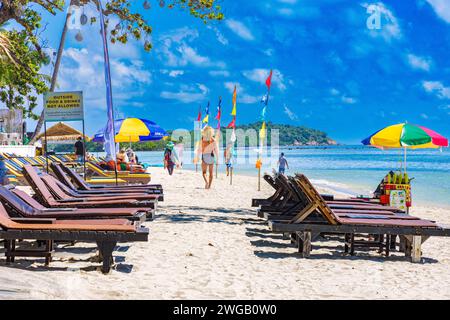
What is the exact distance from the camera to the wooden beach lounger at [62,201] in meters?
6.52

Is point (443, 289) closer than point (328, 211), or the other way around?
point (443, 289)

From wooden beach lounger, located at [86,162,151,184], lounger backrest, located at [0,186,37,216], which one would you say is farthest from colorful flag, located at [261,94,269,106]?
lounger backrest, located at [0,186,37,216]

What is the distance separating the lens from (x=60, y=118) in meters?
10.7

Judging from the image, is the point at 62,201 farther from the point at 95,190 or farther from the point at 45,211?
the point at 95,190

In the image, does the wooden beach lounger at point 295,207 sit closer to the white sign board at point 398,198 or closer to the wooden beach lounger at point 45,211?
the white sign board at point 398,198

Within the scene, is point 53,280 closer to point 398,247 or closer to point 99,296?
point 99,296

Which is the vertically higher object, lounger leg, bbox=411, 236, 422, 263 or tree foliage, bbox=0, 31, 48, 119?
tree foliage, bbox=0, 31, 48, 119

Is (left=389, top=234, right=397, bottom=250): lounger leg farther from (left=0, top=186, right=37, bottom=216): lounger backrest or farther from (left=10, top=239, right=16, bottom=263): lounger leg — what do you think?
(left=10, top=239, right=16, bottom=263): lounger leg

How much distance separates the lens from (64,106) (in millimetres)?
10688

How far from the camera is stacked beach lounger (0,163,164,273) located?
4.99m
